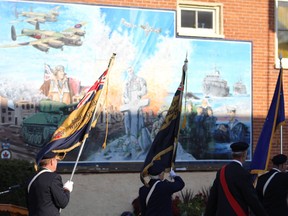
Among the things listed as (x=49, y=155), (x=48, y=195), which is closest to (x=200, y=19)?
(x=49, y=155)

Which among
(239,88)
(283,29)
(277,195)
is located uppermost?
(283,29)

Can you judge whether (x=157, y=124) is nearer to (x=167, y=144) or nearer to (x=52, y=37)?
(x=52, y=37)

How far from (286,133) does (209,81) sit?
238 cm

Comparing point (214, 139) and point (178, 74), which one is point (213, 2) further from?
point (214, 139)

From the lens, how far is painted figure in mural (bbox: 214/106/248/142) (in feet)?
44.8

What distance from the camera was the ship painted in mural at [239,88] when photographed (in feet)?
45.5

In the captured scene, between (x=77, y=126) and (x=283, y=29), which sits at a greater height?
(x=283, y=29)

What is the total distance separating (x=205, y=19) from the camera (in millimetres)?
13961

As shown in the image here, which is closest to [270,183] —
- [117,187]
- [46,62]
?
[117,187]

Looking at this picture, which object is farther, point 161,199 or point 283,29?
point 283,29

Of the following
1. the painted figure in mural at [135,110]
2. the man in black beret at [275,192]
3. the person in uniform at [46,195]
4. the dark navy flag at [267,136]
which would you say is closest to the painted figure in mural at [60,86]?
the painted figure in mural at [135,110]

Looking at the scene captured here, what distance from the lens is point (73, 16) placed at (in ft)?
41.4

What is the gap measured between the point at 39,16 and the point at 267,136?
549cm

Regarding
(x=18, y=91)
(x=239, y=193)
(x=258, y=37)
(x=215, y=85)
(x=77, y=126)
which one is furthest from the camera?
(x=258, y=37)
